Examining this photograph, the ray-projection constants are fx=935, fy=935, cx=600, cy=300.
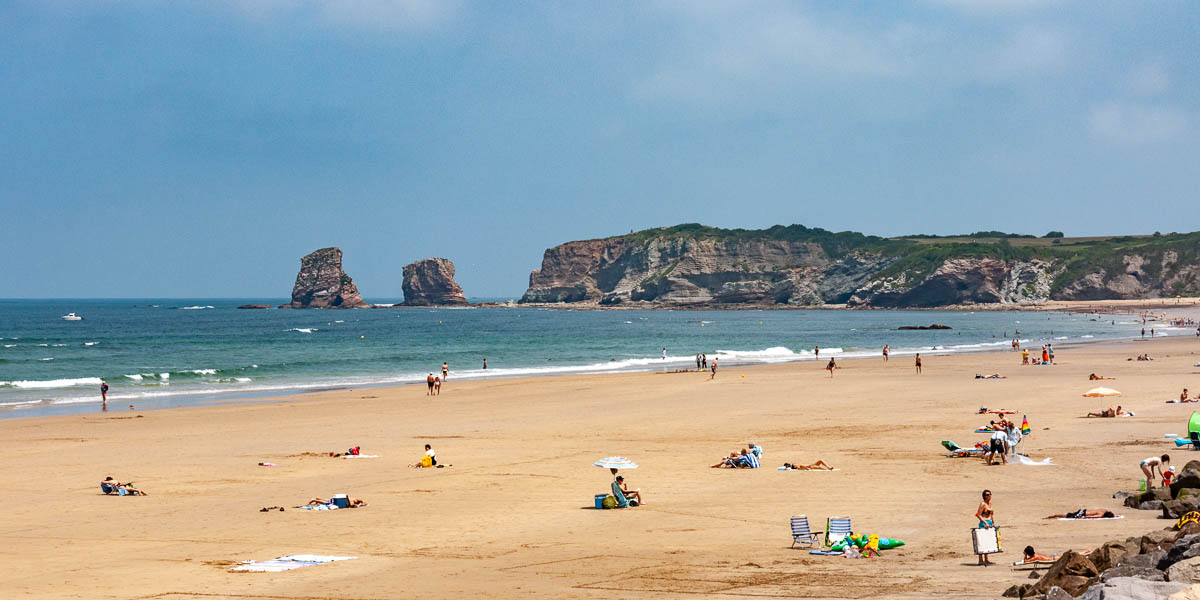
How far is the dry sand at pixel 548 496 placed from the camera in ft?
36.8

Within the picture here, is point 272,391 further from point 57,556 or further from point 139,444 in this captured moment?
point 57,556

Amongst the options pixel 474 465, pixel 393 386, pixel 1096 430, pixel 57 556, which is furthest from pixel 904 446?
pixel 393 386

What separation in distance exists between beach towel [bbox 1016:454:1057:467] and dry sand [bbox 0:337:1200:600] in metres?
0.28

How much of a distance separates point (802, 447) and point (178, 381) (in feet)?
121

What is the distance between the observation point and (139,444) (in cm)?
2494

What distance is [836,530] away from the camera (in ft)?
41.1

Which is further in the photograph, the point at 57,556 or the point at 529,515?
the point at 529,515

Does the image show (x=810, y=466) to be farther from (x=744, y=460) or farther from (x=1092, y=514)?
(x=1092, y=514)

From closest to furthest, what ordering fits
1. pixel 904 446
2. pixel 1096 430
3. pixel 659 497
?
pixel 659 497, pixel 904 446, pixel 1096 430

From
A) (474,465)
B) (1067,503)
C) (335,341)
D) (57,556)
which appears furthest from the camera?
(335,341)

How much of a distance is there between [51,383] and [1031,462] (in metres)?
44.5

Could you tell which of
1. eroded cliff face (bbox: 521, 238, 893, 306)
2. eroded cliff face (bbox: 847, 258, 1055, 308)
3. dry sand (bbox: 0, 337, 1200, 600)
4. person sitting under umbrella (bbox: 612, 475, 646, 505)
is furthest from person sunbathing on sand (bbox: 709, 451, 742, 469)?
eroded cliff face (bbox: 521, 238, 893, 306)

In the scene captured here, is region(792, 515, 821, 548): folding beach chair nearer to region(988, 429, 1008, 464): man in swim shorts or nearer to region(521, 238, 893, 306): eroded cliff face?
region(988, 429, 1008, 464): man in swim shorts

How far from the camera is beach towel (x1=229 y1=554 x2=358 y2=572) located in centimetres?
1186
